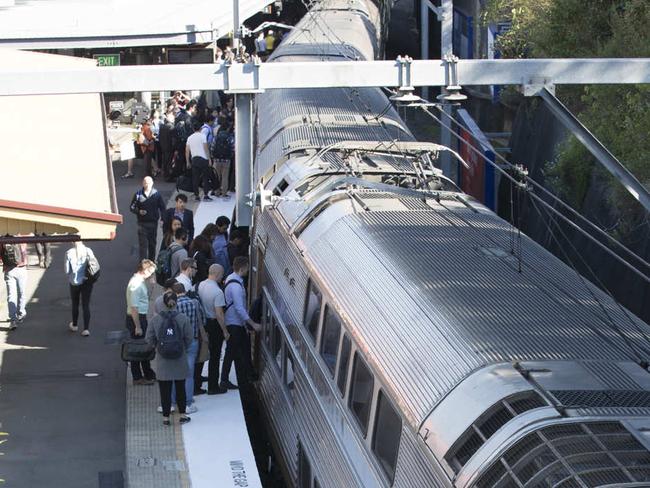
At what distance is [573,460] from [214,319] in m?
7.43

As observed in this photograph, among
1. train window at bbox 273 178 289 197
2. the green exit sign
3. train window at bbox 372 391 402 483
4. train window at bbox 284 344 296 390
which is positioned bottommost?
train window at bbox 284 344 296 390

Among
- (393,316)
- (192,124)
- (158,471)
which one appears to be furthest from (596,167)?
(192,124)

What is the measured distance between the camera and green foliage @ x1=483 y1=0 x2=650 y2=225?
13.9 m

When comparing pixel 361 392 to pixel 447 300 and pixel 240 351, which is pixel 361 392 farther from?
pixel 240 351

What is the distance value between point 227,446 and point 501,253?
3601mm

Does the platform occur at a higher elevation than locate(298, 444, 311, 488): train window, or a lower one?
lower

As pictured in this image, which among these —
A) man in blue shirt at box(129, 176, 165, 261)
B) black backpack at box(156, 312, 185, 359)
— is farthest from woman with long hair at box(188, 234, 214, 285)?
black backpack at box(156, 312, 185, 359)

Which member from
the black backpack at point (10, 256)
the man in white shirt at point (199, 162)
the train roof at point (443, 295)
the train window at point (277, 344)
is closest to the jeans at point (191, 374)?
the train window at point (277, 344)

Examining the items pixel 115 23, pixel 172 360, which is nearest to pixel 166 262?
pixel 172 360

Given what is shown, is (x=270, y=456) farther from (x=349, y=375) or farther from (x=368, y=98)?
(x=368, y=98)

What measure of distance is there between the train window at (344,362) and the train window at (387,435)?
900 mm

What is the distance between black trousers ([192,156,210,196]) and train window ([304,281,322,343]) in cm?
1169

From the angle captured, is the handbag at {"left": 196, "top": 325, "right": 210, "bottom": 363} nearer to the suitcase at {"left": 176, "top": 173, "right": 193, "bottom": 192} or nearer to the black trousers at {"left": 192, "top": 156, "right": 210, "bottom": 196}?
the black trousers at {"left": 192, "top": 156, "right": 210, "bottom": 196}

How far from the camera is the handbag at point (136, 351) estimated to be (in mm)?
13258
